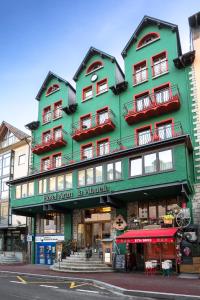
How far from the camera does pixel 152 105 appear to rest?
2544cm

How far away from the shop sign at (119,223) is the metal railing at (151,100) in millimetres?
8456

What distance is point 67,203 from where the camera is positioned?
27.2m

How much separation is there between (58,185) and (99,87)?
1010 cm

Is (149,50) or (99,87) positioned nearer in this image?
(149,50)

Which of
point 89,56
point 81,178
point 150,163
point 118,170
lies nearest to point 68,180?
point 81,178

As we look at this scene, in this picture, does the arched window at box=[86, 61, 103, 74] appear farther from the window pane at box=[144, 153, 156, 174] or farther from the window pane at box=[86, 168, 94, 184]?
the window pane at box=[144, 153, 156, 174]

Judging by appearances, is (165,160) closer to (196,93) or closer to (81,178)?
(196,93)

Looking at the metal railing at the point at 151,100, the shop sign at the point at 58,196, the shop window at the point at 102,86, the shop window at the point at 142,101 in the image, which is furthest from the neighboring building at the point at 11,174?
the shop window at the point at 142,101

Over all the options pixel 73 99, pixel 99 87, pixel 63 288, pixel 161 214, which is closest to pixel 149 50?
pixel 99 87

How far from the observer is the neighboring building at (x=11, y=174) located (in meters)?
34.6

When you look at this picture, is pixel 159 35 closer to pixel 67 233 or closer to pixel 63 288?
pixel 67 233

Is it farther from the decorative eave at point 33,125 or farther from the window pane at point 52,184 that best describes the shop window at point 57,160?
the decorative eave at point 33,125

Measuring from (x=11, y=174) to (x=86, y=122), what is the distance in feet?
41.6

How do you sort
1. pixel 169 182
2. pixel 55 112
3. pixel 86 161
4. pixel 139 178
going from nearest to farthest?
pixel 169 182, pixel 139 178, pixel 86 161, pixel 55 112
